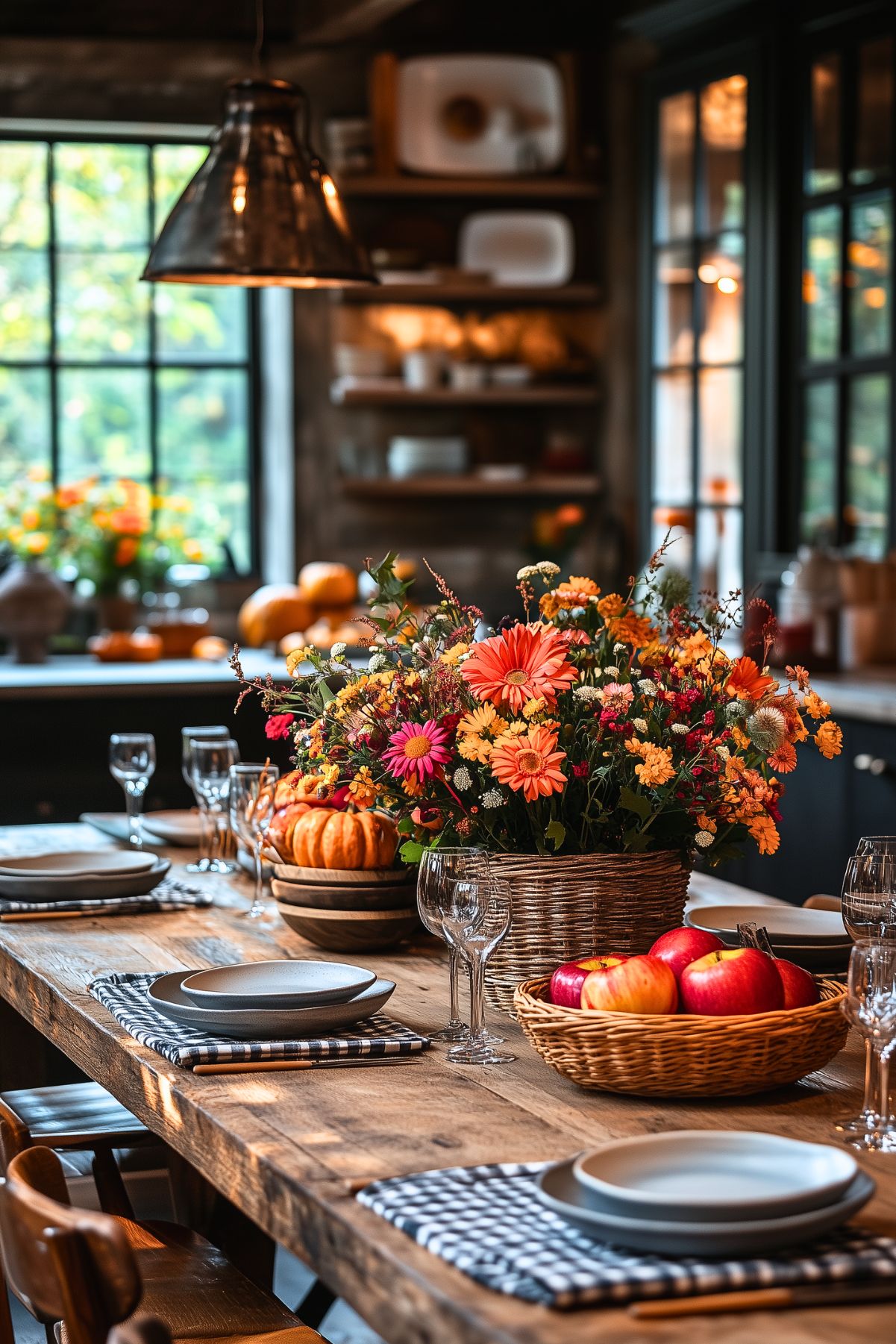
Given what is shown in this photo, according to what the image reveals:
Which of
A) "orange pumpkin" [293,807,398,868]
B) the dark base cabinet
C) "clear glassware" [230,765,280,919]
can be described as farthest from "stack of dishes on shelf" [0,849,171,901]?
the dark base cabinet

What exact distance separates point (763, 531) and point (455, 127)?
6.16 ft

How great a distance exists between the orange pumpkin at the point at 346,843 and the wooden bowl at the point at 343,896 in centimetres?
3

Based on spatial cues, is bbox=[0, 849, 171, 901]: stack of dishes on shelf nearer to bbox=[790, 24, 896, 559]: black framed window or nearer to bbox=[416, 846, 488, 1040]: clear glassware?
bbox=[416, 846, 488, 1040]: clear glassware

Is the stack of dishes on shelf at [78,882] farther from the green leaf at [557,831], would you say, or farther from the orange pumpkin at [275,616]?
the orange pumpkin at [275,616]

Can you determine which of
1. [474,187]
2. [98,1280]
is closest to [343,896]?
[98,1280]

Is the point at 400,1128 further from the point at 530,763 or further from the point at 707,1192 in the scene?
the point at 530,763

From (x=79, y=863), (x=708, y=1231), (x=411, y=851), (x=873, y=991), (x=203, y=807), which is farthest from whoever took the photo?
(x=203, y=807)

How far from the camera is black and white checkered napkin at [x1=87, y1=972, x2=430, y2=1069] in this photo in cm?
161

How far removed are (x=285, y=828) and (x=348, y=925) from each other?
152 mm

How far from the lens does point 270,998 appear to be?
1.67 meters

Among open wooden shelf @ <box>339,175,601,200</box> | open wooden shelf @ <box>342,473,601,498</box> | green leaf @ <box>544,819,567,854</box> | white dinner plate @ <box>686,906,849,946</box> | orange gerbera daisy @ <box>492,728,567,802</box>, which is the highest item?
open wooden shelf @ <box>339,175,601,200</box>

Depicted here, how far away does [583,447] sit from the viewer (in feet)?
A: 21.4

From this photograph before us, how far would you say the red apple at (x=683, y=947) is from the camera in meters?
1.57

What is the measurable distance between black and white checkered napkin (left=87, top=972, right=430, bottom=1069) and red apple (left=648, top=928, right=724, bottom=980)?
0.24 metres
